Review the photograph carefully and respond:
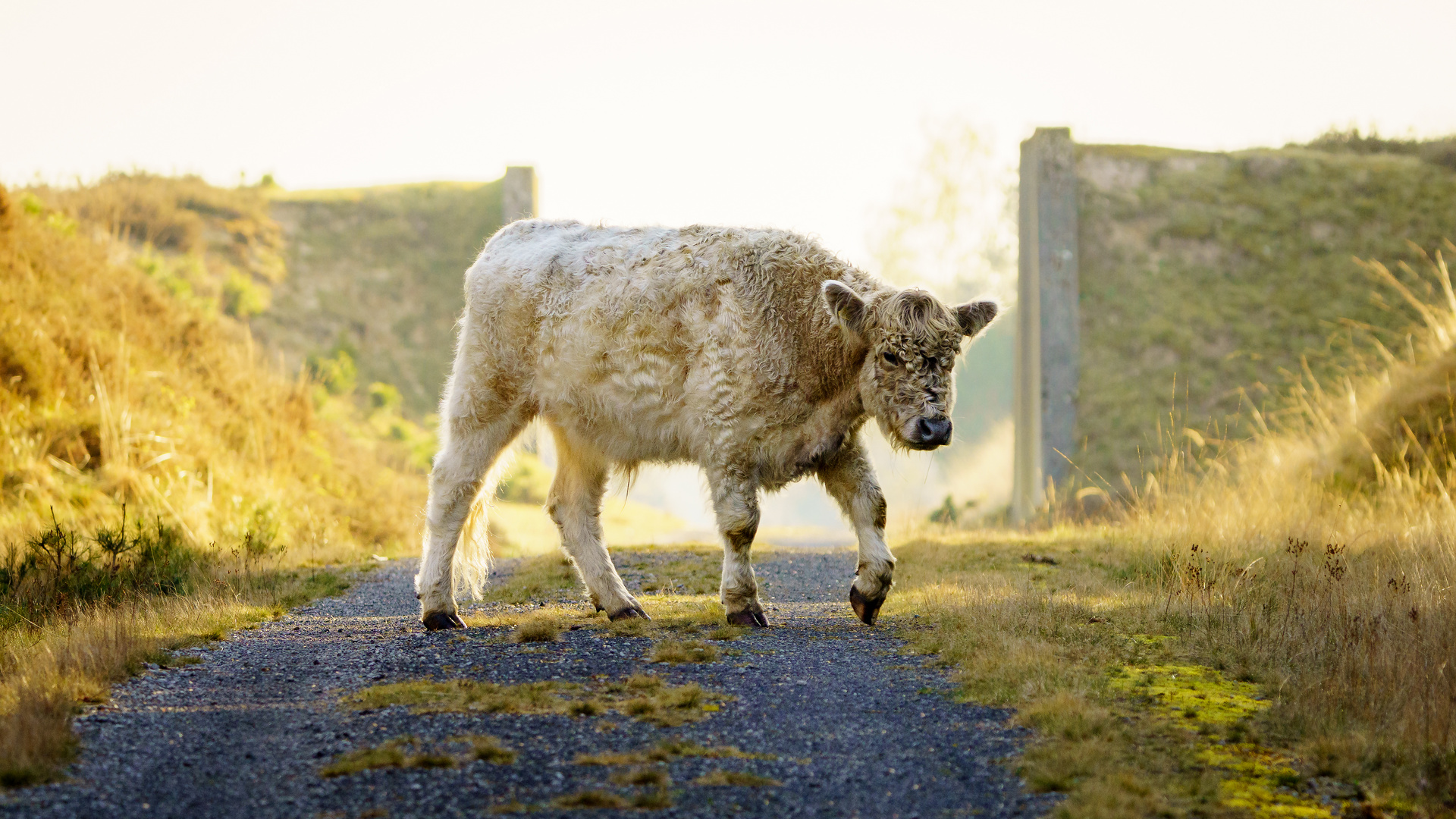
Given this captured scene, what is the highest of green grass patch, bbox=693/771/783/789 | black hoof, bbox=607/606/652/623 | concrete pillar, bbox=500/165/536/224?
concrete pillar, bbox=500/165/536/224

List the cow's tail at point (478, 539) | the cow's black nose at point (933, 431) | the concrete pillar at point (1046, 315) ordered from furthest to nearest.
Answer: the concrete pillar at point (1046, 315), the cow's tail at point (478, 539), the cow's black nose at point (933, 431)

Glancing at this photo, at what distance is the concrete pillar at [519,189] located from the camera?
90.4 feet

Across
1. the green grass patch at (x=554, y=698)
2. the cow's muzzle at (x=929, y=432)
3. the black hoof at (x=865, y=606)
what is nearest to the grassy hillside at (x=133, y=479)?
the green grass patch at (x=554, y=698)

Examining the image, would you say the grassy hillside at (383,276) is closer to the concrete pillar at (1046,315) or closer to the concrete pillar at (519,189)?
the concrete pillar at (519,189)

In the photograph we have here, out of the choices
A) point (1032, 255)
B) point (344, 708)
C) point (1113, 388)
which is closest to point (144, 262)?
point (1032, 255)

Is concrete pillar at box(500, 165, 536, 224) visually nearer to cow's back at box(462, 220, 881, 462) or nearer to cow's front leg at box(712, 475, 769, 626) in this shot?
cow's back at box(462, 220, 881, 462)

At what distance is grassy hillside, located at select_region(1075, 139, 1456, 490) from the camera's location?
19.0m

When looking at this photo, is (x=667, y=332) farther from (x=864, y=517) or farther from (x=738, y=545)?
(x=864, y=517)

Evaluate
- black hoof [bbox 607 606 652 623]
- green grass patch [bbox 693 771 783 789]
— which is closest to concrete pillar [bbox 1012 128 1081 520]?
black hoof [bbox 607 606 652 623]

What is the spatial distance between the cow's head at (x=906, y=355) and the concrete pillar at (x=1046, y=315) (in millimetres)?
11690

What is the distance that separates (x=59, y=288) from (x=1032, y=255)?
14.9 m

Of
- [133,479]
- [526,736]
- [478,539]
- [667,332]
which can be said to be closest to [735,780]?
[526,736]

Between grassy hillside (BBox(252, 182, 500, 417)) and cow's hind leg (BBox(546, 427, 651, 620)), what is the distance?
17893 millimetres

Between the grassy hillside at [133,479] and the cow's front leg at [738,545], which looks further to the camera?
the cow's front leg at [738,545]
